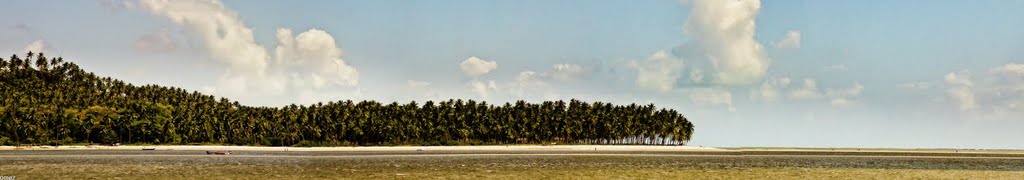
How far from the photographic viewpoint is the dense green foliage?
476 feet

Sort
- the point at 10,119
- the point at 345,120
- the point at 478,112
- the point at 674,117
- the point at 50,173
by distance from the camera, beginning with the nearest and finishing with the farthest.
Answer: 1. the point at 50,173
2. the point at 10,119
3. the point at 345,120
4. the point at 478,112
5. the point at 674,117

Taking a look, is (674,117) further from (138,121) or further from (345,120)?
(138,121)

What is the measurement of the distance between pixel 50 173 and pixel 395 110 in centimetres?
11460

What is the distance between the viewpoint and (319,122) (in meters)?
162

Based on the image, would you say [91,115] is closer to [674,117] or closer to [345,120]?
[345,120]

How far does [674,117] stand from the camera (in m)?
188

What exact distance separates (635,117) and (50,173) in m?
142

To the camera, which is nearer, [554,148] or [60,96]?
[554,148]

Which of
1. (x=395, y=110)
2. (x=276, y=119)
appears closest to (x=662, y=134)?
(x=395, y=110)

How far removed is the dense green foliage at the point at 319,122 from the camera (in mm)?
145125

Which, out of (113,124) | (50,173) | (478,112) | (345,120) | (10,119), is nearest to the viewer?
(50,173)

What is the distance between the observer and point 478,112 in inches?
6752

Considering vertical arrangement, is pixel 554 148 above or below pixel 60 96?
below

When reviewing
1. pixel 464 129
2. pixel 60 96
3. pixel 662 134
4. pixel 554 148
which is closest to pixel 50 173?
pixel 554 148
